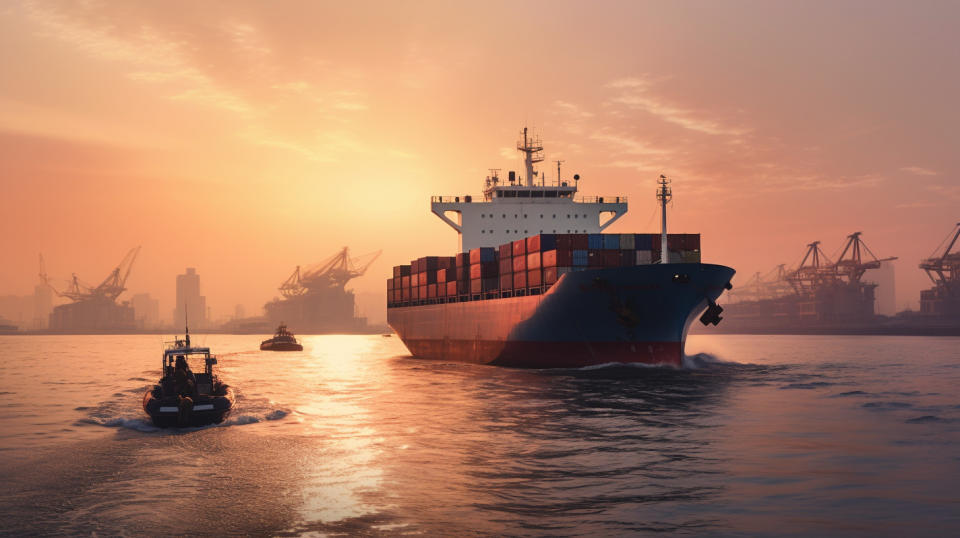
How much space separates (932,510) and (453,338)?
49.1m

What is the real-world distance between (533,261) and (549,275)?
9.12 feet

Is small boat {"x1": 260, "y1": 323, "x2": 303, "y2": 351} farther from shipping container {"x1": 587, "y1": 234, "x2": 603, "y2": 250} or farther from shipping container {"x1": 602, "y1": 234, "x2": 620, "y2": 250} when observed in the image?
shipping container {"x1": 602, "y1": 234, "x2": 620, "y2": 250}

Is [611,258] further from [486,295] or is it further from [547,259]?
[486,295]

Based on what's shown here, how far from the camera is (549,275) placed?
45.8 meters

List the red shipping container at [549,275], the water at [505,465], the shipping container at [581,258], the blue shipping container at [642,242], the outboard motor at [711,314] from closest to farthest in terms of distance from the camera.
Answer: the water at [505,465]
the outboard motor at [711,314]
the red shipping container at [549,275]
the shipping container at [581,258]
the blue shipping container at [642,242]

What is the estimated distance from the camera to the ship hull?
4166 centimetres

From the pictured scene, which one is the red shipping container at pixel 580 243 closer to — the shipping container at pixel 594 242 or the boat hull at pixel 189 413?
the shipping container at pixel 594 242

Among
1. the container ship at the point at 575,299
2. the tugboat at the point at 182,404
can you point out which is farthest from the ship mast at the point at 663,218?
the tugboat at the point at 182,404

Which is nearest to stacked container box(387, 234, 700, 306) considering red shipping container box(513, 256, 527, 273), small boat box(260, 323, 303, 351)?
red shipping container box(513, 256, 527, 273)

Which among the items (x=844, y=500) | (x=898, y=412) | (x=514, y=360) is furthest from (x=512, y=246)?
(x=844, y=500)

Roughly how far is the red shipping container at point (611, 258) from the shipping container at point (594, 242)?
54cm

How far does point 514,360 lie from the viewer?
5050cm

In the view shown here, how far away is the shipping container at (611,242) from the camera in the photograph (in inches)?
1839

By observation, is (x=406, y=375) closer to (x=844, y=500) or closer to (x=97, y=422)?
(x=97, y=422)
